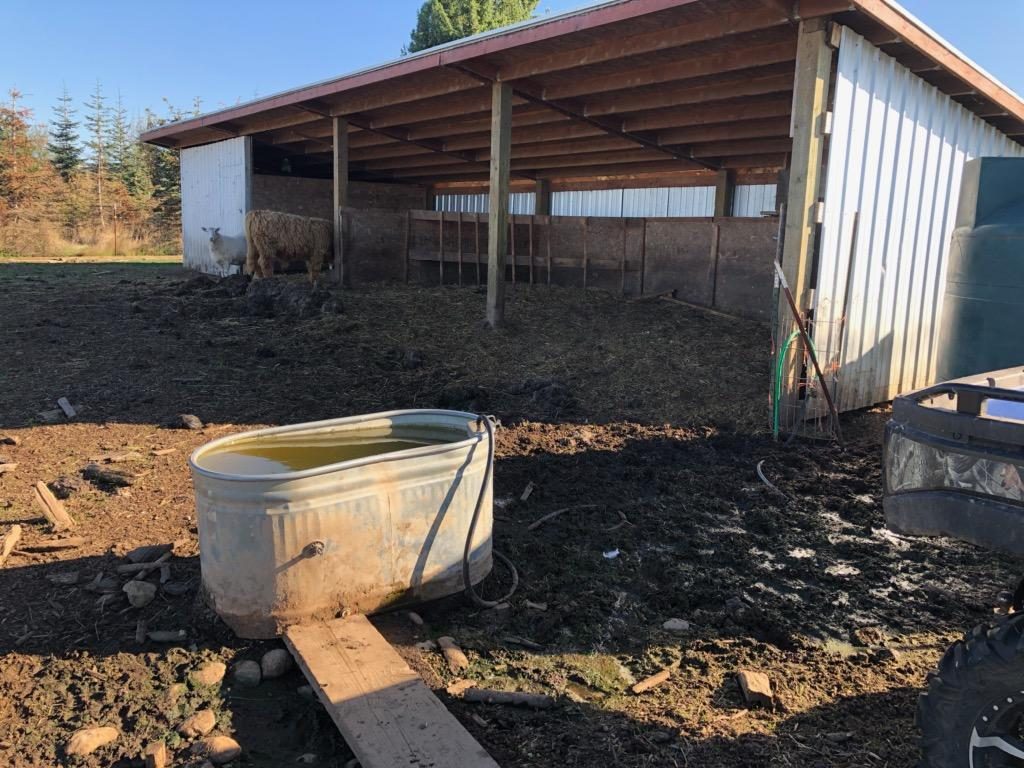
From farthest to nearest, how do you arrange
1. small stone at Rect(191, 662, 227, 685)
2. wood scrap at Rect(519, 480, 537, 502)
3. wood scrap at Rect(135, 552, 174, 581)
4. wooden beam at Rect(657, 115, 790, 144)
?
1. wooden beam at Rect(657, 115, 790, 144)
2. wood scrap at Rect(519, 480, 537, 502)
3. wood scrap at Rect(135, 552, 174, 581)
4. small stone at Rect(191, 662, 227, 685)

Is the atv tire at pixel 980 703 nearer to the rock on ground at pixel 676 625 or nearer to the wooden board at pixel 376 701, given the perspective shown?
the wooden board at pixel 376 701

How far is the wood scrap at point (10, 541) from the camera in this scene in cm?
412

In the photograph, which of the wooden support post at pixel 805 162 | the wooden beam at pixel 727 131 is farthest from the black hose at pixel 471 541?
the wooden beam at pixel 727 131

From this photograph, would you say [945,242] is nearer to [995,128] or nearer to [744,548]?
[995,128]

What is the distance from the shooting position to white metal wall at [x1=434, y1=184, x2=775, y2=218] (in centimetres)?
1512

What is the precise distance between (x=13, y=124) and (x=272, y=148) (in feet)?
78.6

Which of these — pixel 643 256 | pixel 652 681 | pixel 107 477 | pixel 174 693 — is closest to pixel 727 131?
pixel 643 256

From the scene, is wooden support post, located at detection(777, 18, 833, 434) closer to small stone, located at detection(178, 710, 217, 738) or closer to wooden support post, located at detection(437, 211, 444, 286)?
small stone, located at detection(178, 710, 217, 738)

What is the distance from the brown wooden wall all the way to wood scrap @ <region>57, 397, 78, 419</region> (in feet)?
25.2

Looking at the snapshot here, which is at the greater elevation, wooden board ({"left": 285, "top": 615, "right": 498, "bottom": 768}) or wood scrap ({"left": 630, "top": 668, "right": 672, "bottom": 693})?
wooden board ({"left": 285, "top": 615, "right": 498, "bottom": 768})

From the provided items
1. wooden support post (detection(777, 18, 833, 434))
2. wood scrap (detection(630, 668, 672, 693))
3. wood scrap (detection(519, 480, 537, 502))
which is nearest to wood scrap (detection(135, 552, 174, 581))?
wood scrap (detection(519, 480, 537, 502))

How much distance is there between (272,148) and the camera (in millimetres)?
17703

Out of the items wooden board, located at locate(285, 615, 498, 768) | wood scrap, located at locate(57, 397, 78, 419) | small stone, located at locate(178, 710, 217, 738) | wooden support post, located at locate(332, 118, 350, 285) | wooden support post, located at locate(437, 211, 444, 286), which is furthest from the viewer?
wooden support post, located at locate(437, 211, 444, 286)

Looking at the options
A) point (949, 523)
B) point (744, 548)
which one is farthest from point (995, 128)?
point (949, 523)
